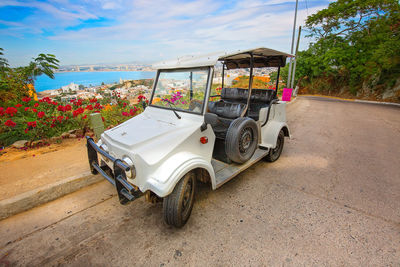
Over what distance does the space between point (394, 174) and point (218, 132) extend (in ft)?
11.8

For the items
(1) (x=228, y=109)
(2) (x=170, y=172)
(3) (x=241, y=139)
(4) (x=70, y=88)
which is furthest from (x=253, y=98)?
(4) (x=70, y=88)

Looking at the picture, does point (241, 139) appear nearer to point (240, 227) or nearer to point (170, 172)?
point (240, 227)

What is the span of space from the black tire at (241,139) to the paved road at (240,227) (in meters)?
0.63

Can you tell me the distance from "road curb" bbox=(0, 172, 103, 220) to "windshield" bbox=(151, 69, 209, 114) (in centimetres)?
176

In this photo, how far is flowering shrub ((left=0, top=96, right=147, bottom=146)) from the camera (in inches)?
169

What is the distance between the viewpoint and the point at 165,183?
197cm

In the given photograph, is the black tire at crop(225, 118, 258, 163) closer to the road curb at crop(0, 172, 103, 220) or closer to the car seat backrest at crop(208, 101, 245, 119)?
the car seat backrest at crop(208, 101, 245, 119)

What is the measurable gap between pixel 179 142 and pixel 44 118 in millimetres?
4122

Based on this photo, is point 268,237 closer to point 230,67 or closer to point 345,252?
point 345,252

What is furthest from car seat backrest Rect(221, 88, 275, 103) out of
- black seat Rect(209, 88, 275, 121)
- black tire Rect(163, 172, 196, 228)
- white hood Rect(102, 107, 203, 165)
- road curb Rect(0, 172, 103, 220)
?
road curb Rect(0, 172, 103, 220)

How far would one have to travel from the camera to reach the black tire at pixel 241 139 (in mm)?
2891

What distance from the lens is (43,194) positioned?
2.83 metres

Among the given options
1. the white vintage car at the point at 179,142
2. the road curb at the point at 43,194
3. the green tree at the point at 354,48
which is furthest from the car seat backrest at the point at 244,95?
the green tree at the point at 354,48

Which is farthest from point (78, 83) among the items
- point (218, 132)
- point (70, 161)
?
point (218, 132)
